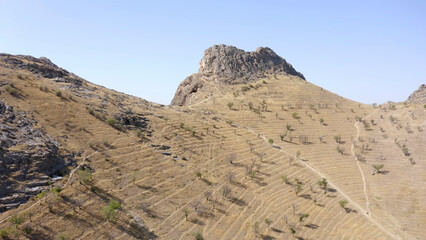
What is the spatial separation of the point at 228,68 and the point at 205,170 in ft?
81.9

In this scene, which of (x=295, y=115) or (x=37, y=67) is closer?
(x=37, y=67)

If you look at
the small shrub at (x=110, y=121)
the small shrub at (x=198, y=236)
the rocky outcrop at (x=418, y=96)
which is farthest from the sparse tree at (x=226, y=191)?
the rocky outcrop at (x=418, y=96)

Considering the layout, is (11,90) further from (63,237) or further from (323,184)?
(323,184)

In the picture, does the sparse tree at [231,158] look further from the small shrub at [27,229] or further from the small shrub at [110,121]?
the small shrub at [27,229]

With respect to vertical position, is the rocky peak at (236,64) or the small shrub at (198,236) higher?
the rocky peak at (236,64)

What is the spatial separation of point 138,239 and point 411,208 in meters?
17.0

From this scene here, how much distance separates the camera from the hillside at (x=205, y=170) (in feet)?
40.0

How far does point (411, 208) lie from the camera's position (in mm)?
17500

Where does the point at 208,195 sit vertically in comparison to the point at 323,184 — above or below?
below

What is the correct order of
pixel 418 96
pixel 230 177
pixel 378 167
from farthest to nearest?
pixel 418 96 < pixel 378 167 < pixel 230 177

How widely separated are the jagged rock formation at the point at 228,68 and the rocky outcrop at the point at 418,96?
17.6 m

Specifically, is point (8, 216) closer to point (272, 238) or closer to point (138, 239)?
point (138, 239)

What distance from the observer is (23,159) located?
1265 centimetres

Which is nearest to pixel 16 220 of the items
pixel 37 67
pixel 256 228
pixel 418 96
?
pixel 256 228
